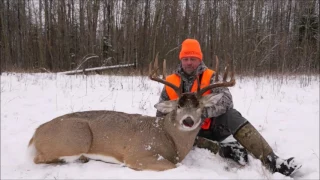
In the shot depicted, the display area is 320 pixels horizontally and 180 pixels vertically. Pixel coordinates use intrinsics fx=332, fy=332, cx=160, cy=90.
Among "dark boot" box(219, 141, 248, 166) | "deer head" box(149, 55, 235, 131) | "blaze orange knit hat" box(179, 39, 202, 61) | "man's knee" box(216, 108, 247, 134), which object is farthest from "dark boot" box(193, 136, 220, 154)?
"blaze orange knit hat" box(179, 39, 202, 61)

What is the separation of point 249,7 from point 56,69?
10536 millimetres

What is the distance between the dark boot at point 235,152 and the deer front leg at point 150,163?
2.77 ft

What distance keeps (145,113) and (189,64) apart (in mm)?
1313

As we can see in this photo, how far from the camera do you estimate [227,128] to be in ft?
13.3

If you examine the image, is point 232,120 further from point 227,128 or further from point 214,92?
point 214,92

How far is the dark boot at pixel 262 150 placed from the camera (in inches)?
137

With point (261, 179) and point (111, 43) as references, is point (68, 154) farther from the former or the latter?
point (111, 43)

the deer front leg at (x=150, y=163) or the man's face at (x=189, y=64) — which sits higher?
the man's face at (x=189, y=64)

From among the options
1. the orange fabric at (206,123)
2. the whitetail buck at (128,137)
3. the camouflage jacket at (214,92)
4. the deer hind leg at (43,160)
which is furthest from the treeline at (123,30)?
the deer hind leg at (43,160)

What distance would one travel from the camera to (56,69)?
1694 cm

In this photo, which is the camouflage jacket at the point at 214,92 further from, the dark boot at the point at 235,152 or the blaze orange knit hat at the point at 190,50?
the dark boot at the point at 235,152

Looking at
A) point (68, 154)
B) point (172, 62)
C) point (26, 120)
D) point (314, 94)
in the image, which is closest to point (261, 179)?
point (68, 154)

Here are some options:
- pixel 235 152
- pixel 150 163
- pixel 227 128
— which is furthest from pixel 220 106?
pixel 150 163

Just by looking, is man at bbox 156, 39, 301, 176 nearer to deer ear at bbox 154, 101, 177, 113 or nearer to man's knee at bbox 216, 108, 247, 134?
man's knee at bbox 216, 108, 247, 134
